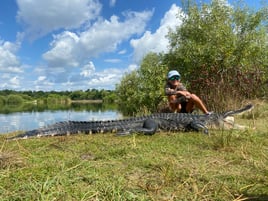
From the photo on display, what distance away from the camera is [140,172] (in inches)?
107

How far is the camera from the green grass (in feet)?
6.62

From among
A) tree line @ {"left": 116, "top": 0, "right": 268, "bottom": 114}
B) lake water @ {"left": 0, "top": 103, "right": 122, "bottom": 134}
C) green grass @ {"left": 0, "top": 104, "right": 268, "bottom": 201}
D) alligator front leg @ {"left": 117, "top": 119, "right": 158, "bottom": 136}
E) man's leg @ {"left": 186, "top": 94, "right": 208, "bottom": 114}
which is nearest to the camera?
green grass @ {"left": 0, "top": 104, "right": 268, "bottom": 201}

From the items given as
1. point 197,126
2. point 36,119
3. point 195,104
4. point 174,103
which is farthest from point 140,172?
point 36,119

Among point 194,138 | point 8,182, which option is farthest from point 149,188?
point 194,138

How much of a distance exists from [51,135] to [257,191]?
4140 millimetres

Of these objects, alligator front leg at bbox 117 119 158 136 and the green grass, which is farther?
alligator front leg at bbox 117 119 158 136

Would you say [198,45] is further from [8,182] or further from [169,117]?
[8,182]

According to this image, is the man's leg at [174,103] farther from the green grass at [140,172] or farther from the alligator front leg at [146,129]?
the green grass at [140,172]

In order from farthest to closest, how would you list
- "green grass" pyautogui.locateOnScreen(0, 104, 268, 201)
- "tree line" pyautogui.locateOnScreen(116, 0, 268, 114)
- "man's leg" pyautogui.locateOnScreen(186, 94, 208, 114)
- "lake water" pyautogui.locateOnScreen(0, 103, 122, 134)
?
"tree line" pyautogui.locateOnScreen(116, 0, 268, 114)
"lake water" pyautogui.locateOnScreen(0, 103, 122, 134)
"man's leg" pyautogui.locateOnScreen(186, 94, 208, 114)
"green grass" pyautogui.locateOnScreen(0, 104, 268, 201)

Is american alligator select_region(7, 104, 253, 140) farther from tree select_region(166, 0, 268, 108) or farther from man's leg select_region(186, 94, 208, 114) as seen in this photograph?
tree select_region(166, 0, 268, 108)

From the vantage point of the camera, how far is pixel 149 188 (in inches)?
86.5

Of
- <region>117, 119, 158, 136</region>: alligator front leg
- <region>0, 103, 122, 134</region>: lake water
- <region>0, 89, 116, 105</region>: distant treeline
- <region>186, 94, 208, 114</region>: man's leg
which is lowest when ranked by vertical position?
<region>0, 103, 122, 134</region>: lake water

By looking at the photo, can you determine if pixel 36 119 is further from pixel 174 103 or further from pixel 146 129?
pixel 146 129

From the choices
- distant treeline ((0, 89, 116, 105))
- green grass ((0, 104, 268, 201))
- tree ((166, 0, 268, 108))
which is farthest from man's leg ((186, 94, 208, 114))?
distant treeline ((0, 89, 116, 105))
